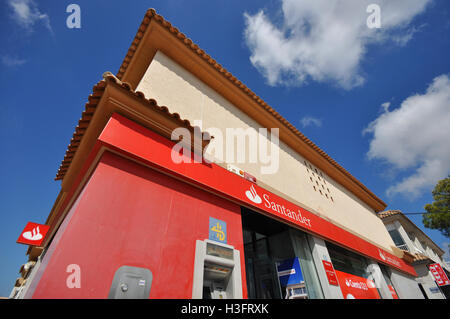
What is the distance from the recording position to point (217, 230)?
3572mm

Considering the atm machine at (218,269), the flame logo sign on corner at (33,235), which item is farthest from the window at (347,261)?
the flame logo sign on corner at (33,235)

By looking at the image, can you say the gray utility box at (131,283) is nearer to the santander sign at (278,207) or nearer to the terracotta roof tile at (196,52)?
the santander sign at (278,207)

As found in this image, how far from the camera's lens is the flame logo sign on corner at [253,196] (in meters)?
4.49

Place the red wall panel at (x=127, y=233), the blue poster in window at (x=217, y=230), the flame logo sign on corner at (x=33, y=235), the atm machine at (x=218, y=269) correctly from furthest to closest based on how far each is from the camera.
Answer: the flame logo sign on corner at (x=33, y=235) → the blue poster in window at (x=217, y=230) → the atm machine at (x=218, y=269) → the red wall panel at (x=127, y=233)

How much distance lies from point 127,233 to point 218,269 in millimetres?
1592

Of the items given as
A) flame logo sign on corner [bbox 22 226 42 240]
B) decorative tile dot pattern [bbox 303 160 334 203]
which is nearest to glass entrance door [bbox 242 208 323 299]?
decorative tile dot pattern [bbox 303 160 334 203]

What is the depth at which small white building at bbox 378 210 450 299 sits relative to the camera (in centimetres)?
1315

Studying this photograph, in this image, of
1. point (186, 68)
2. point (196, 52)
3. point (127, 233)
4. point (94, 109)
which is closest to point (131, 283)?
point (127, 233)

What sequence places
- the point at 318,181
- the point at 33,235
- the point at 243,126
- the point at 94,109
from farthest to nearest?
the point at 318,181
the point at 33,235
the point at 243,126
the point at 94,109

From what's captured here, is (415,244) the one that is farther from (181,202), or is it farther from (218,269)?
(181,202)

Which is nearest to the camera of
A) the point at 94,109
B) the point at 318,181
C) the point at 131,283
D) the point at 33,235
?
the point at 131,283

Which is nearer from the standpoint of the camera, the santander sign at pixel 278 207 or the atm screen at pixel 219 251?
the atm screen at pixel 219 251

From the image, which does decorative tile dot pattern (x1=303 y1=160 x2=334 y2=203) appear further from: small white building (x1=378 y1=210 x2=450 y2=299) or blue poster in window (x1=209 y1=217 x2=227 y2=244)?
small white building (x1=378 y1=210 x2=450 y2=299)

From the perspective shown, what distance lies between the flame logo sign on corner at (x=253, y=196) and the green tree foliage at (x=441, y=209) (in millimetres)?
19754
